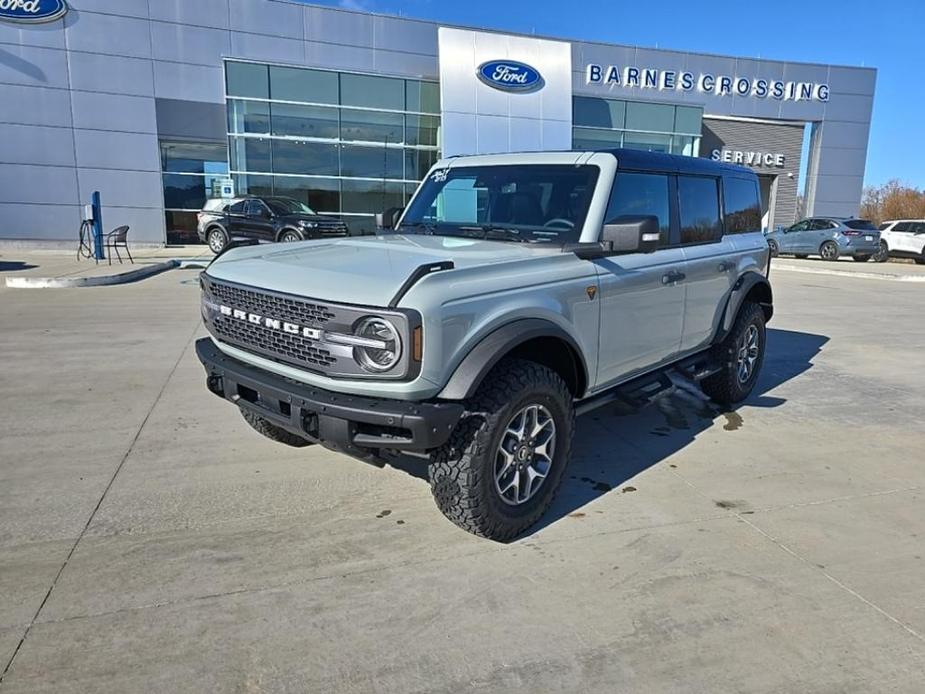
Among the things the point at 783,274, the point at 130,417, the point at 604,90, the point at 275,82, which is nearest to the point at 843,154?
the point at 604,90

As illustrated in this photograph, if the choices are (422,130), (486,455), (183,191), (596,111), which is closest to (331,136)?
(422,130)

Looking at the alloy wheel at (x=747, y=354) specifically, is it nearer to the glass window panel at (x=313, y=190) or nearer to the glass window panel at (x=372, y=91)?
the glass window panel at (x=313, y=190)

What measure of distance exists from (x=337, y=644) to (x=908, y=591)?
249cm

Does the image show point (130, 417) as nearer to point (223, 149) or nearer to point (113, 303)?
point (113, 303)

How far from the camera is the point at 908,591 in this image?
284 centimetres

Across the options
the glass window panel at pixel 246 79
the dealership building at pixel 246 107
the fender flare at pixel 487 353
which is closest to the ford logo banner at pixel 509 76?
the dealership building at pixel 246 107

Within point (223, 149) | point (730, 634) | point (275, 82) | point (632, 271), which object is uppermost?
point (275, 82)

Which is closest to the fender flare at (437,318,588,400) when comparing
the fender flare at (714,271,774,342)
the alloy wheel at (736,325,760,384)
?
the fender flare at (714,271,774,342)

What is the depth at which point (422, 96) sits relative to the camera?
83.1ft

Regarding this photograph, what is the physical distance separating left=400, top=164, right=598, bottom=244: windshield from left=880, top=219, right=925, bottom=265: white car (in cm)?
2467

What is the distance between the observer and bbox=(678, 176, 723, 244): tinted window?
4633 mm

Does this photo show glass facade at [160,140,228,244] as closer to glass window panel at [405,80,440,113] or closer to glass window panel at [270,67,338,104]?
glass window panel at [270,67,338,104]

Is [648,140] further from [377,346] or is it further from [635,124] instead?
[377,346]

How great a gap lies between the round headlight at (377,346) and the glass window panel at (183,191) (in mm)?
24990
